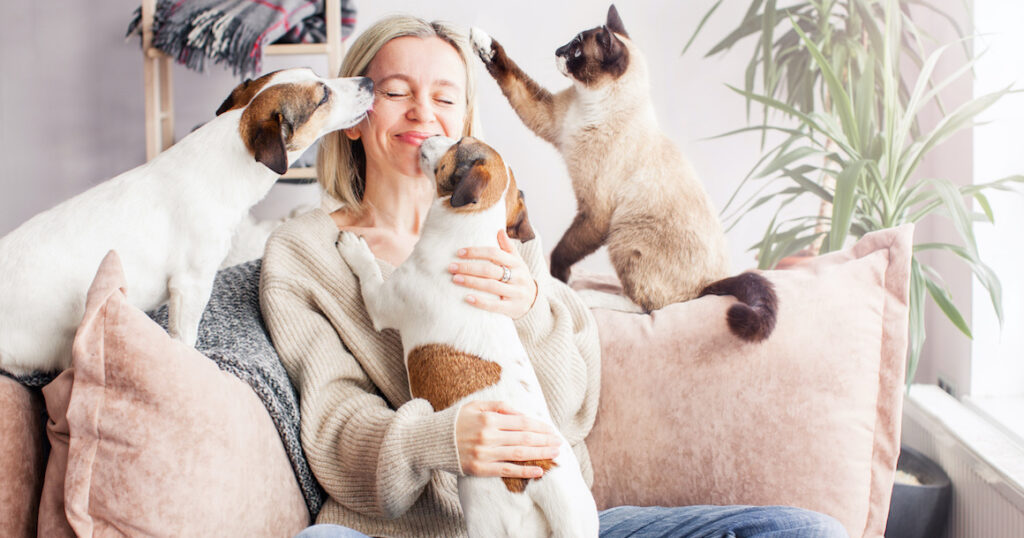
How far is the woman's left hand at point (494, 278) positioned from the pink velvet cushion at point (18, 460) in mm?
645

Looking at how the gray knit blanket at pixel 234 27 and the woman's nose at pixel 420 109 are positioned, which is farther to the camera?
the gray knit blanket at pixel 234 27

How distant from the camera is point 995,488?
5.25 feet

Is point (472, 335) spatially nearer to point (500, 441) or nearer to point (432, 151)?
point (500, 441)

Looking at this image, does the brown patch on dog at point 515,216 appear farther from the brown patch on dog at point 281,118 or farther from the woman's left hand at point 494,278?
the brown patch on dog at point 281,118

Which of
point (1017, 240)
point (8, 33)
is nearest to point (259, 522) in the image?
point (1017, 240)

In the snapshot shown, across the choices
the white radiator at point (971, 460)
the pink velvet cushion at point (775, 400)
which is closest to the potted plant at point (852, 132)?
the white radiator at point (971, 460)

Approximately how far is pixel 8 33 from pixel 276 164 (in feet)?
7.25

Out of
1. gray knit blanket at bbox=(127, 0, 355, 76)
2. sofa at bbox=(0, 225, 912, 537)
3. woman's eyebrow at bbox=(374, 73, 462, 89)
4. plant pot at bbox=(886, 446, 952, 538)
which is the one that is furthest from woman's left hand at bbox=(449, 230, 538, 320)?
gray knit blanket at bbox=(127, 0, 355, 76)

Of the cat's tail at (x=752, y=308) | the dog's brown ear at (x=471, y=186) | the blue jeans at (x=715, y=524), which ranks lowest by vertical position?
the blue jeans at (x=715, y=524)

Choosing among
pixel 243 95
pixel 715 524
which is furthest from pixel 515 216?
pixel 715 524

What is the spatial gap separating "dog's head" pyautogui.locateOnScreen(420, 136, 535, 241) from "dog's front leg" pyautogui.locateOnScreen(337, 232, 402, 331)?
0.20 metres

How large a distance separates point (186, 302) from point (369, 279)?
329mm

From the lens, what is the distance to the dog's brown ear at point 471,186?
111 cm

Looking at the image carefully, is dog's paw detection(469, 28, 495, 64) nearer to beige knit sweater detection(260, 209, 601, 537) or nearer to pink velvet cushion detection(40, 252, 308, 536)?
beige knit sweater detection(260, 209, 601, 537)
